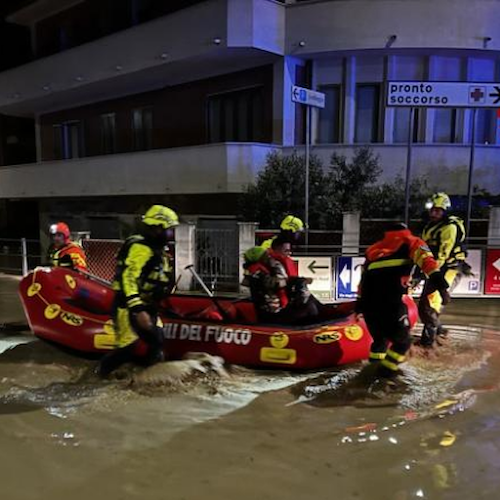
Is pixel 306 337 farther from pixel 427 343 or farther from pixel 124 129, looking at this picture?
pixel 124 129

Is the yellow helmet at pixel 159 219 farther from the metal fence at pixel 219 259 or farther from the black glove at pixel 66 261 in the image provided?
the metal fence at pixel 219 259

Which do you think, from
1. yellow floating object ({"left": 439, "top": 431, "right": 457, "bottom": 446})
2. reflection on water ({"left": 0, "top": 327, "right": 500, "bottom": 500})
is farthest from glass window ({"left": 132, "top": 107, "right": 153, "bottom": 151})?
yellow floating object ({"left": 439, "top": 431, "right": 457, "bottom": 446})

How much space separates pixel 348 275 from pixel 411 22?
696 cm

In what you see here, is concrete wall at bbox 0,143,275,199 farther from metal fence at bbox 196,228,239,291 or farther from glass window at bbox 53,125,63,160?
metal fence at bbox 196,228,239,291

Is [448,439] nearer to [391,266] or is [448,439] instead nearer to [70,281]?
[391,266]

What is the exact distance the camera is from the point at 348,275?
9078 mm

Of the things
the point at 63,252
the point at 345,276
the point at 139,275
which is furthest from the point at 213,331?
Answer: the point at 345,276

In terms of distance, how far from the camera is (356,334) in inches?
214

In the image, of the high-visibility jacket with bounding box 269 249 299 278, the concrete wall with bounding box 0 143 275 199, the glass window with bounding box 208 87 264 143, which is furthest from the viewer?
the glass window with bounding box 208 87 264 143

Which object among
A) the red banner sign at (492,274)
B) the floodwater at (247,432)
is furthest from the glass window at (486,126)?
the floodwater at (247,432)

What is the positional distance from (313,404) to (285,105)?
390 inches

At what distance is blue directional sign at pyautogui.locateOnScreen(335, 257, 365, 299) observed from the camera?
29.7 feet

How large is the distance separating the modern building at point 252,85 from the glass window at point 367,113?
0.03 meters

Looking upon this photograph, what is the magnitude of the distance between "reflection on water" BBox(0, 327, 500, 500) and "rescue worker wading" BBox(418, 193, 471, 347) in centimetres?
55
